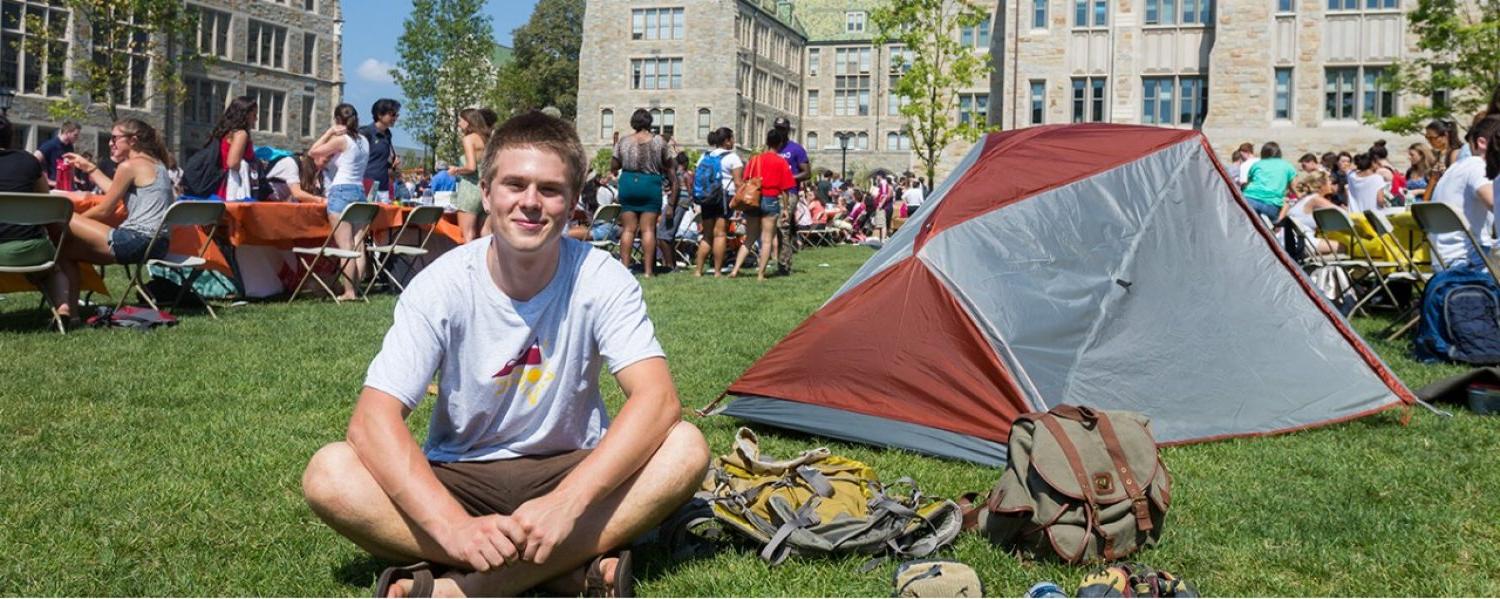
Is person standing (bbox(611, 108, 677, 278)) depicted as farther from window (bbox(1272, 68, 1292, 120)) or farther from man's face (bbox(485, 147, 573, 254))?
window (bbox(1272, 68, 1292, 120))

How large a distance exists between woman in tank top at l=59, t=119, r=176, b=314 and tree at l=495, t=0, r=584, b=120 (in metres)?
66.8

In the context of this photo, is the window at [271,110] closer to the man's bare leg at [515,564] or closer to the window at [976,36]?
the window at [976,36]

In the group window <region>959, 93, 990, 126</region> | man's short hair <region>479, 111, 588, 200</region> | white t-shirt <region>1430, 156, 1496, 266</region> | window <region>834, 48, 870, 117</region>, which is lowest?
man's short hair <region>479, 111, 588, 200</region>

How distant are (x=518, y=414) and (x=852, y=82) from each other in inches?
3233

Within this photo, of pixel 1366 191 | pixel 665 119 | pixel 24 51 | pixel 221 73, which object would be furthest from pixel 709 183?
pixel 665 119

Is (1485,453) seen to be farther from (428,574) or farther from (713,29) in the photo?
(713,29)

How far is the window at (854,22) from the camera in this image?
3334 inches

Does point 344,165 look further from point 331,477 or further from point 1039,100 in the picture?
point 1039,100

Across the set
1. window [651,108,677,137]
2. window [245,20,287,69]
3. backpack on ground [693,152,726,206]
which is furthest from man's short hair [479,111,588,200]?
window [651,108,677,137]

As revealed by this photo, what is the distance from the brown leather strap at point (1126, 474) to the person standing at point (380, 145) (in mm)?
10018

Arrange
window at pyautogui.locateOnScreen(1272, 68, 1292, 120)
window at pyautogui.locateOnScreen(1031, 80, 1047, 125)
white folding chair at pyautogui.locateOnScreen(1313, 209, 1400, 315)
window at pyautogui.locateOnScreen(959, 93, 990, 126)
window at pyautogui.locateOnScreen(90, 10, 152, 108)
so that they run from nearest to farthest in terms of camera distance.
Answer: white folding chair at pyautogui.locateOnScreen(1313, 209, 1400, 315)
window at pyautogui.locateOnScreen(90, 10, 152, 108)
window at pyautogui.locateOnScreen(1272, 68, 1292, 120)
window at pyautogui.locateOnScreen(1031, 80, 1047, 125)
window at pyautogui.locateOnScreen(959, 93, 990, 126)

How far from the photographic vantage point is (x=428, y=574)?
3111 millimetres

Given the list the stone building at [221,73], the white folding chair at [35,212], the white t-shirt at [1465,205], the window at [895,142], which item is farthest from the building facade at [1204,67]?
the white folding chair at [35,212]

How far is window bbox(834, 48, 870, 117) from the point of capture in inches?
3275
